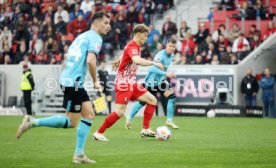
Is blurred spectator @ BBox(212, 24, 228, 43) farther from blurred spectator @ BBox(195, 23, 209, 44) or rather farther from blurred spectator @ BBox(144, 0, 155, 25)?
blurred spectator @ BBox(144, 0, 155, 25)

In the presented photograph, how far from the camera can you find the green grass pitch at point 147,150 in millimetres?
11922

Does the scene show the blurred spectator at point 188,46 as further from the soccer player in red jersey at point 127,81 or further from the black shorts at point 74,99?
the black shorts at point 74,99

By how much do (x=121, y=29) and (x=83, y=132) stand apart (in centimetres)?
2384

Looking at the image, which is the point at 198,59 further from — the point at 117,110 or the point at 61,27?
the point at 117,110

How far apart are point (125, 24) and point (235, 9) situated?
18.0ft

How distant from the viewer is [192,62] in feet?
111

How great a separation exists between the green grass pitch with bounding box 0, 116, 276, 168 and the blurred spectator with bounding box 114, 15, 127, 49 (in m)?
16.2

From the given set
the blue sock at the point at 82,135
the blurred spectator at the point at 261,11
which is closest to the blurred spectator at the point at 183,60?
the blurred spectator at the point at 261,11

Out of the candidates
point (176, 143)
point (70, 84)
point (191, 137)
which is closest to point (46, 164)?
point (70, 84)

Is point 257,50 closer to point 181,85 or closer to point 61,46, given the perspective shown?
point 181,85

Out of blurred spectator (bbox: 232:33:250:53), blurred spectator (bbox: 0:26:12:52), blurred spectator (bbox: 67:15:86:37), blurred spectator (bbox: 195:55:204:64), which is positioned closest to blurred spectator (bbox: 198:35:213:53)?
blurred spectator (bbox: 195:55:204:64)

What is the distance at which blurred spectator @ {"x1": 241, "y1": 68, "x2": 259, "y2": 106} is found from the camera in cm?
3225

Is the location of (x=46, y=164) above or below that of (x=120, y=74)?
below

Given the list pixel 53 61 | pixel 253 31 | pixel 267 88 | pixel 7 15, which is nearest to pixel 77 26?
pixel 53 61
